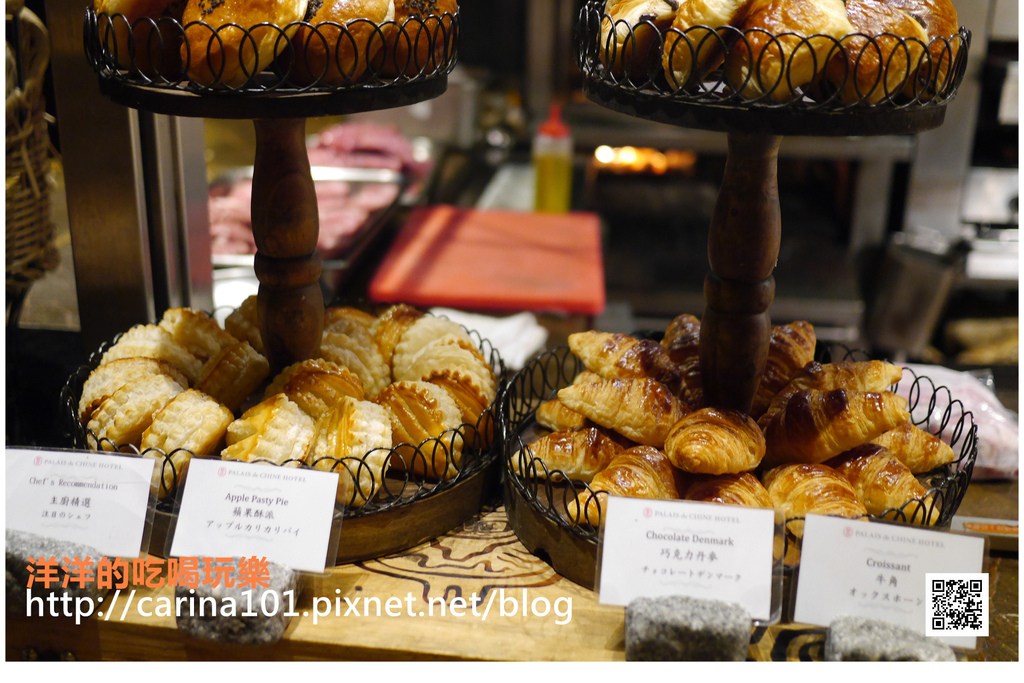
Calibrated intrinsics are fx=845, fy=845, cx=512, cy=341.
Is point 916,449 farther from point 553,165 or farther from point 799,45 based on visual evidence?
point 553,165

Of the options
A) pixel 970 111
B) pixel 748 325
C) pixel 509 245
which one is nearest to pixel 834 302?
pixel 970 111

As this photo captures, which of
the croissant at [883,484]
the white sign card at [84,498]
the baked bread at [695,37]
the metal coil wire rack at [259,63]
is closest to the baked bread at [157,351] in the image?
the white sign card at [84,498]

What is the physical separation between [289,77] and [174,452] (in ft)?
1.46

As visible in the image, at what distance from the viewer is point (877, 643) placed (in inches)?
32.7

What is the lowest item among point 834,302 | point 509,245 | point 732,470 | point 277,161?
point 834,302

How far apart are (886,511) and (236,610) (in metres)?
0.71

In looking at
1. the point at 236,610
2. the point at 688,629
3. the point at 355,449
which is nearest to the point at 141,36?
the point at 355,449

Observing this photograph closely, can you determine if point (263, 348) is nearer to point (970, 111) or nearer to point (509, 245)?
point (509, 245)

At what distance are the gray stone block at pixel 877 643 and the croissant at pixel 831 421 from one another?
0.22 m

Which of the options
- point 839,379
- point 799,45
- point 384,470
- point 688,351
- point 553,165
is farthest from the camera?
point 553,165

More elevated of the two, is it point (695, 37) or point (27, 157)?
point (695, 37)

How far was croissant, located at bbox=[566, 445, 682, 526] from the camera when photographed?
95 cm

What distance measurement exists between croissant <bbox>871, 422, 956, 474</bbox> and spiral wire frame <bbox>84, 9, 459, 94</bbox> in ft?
2.39

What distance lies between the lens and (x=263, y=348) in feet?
4.12
